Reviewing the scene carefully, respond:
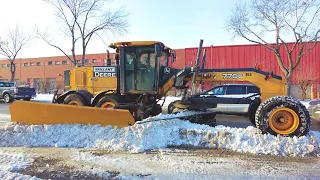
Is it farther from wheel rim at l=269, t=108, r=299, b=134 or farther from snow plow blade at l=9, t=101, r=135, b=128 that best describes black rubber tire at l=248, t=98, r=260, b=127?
snow plow blade at l=9, t=101, r=135, b=128

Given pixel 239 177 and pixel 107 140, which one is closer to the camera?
pixel 239 177

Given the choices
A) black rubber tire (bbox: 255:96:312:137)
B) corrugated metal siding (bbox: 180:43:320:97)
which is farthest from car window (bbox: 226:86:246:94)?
corrugated metal siding (bbox: 180:43:320:97)

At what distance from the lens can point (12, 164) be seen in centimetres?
497

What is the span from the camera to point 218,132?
6.23 m

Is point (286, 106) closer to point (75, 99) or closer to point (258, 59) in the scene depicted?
point (75, 99)

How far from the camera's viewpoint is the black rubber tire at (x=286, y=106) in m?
6.09

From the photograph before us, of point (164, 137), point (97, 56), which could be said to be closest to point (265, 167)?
point (164, 137)

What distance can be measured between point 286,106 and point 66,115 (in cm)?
538

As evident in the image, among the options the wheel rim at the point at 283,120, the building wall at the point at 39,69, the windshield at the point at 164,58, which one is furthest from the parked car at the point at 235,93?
the building wall at the point at 39,69

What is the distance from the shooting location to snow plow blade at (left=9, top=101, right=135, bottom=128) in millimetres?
6656

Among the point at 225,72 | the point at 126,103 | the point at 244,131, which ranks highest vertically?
the point at 225,72

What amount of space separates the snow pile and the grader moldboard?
65.0 inches

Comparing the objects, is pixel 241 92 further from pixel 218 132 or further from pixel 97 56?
pixel 97 56

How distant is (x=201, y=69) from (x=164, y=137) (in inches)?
93.0
